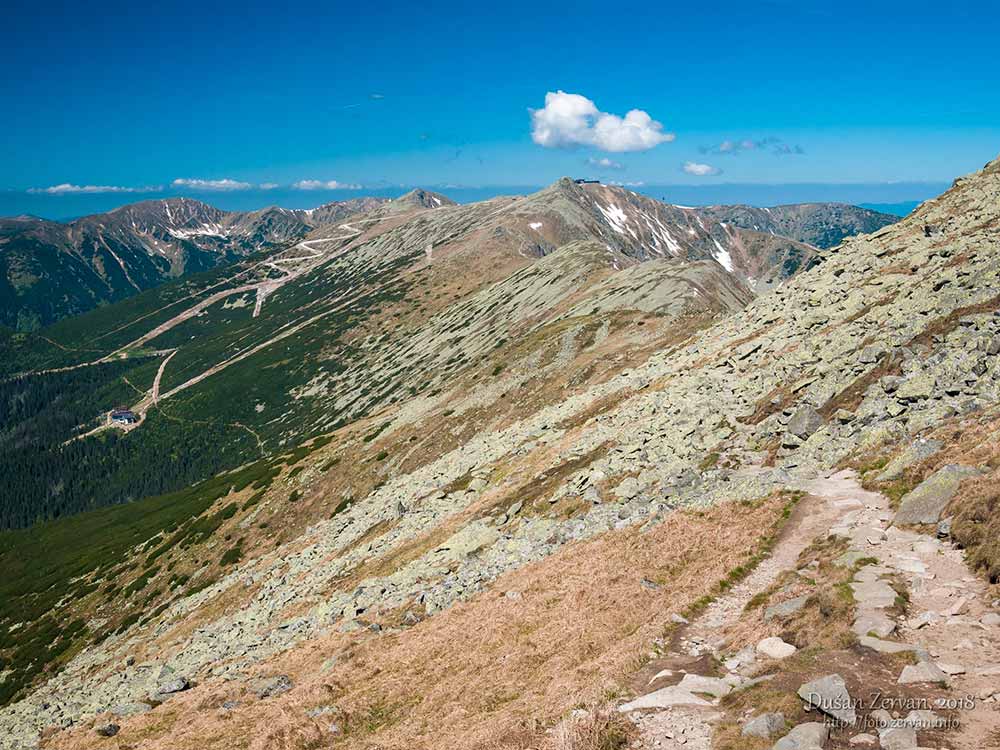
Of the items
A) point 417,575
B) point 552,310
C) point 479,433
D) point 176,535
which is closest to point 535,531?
point 417,575

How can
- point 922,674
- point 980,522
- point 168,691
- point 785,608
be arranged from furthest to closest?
point 168,691 → point 980,522 → point 785,608 → point 922,674

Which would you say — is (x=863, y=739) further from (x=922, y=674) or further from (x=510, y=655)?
(x=510, y=655)

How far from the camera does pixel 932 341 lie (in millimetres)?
36188

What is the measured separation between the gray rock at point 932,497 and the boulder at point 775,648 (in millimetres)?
9340

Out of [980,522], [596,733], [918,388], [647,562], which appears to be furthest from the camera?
[918,388]

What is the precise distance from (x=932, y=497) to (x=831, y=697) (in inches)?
535

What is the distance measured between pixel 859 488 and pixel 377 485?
7125cm

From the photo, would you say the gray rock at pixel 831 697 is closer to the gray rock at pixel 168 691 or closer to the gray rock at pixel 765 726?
the gray rock at pixel 765 726

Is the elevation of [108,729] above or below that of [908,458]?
below

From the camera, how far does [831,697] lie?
14031 mm

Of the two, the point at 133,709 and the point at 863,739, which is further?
the point at 133,709

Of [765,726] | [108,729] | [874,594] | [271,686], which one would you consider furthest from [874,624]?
[108,729]

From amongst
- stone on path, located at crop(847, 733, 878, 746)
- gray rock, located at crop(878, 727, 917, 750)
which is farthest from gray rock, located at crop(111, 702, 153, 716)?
gray rock, located at crop(878, 727, 917, 750)

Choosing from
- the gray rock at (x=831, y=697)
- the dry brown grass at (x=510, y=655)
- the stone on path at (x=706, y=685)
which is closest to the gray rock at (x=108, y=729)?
the dry brown grass at (x=510, y=655)
